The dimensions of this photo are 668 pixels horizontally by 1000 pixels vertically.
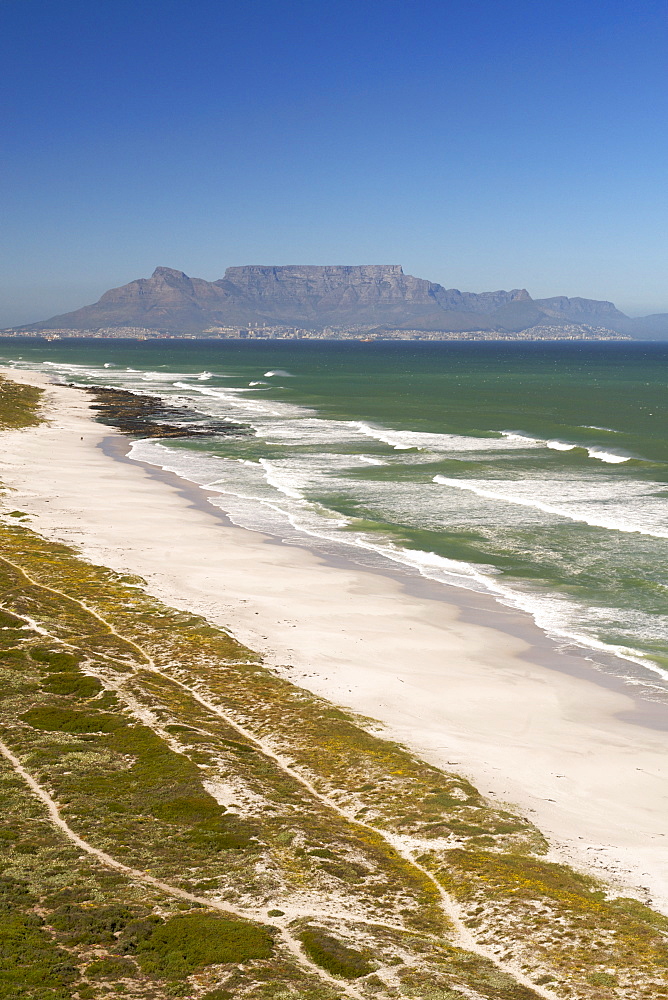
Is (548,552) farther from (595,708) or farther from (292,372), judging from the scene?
(292,372)

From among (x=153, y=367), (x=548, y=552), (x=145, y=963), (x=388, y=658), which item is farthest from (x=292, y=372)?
(x=145, y=963)

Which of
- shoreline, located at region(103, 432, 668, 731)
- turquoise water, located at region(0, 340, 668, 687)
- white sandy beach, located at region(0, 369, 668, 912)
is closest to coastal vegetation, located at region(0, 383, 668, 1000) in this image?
white sandy beach, located at region(0, 369, 668, 912)

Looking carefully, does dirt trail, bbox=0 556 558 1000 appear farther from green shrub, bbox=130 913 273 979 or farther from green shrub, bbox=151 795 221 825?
green shrub, bbox=151 795 221 825

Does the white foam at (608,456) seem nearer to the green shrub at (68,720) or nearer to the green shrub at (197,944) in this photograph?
the green shrub at (68,720)

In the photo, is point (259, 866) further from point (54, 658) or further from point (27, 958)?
point (54, 658)

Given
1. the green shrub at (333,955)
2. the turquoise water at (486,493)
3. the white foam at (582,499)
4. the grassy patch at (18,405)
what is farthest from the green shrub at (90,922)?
the grassy patch at (18,405)

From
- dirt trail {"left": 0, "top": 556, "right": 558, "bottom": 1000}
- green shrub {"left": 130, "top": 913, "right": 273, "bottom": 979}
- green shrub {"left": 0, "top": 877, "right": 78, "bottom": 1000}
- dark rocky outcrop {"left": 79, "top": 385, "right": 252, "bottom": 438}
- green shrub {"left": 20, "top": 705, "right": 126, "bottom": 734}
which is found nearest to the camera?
green shrub {"left": 0, "top": 877, "right": 78, "bottom": 1000}
